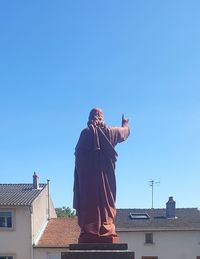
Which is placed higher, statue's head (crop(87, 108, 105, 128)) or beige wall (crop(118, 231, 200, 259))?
statue's head (crop(87, 108, 105, 128))

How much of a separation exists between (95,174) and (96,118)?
1156 mm

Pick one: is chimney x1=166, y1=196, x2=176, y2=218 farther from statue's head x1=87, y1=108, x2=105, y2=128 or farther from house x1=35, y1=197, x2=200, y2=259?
statue's head x1=87, y1=108, x2=105, y2=128

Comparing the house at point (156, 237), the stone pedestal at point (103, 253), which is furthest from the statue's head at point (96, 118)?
the house at point (156, 237)

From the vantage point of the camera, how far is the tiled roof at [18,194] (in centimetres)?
3281

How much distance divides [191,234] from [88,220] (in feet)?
93.7

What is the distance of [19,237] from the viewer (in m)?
33.0

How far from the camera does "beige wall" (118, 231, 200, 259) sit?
36.8 metres

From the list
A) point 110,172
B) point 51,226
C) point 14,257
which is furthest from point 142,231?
point 110,172

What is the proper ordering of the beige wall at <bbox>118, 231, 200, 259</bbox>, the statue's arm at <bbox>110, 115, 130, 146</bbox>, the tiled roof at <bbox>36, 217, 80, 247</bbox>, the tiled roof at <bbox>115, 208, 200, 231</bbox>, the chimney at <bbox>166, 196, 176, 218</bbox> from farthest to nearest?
1. the chimney at <bbox>166, 196, 176, 218</bbox>
2. the tiled roof at <bbox>115, 208, 200, 231</bbox>
3. the beige wall at <bbox>118, 231, 200, 259</bbox>
4. the tiled roof at <bbox>36, 217, 80, 247</bbox>
5. the statue's arm at <bbox>110, 115, 130, 146</bbox>

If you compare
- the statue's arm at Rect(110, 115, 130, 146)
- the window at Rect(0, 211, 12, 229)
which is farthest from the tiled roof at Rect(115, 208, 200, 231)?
the statue's arm at Rect(110, 115, 130, 146)

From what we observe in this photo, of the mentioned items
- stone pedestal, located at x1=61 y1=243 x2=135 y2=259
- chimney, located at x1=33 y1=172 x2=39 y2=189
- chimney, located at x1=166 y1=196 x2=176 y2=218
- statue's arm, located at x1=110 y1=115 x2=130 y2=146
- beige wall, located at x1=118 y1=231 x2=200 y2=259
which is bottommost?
beige wall, located at x1=118 y1=231 x2=200 y2=259

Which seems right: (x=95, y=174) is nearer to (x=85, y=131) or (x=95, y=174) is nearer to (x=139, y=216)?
(x=85, y=131)

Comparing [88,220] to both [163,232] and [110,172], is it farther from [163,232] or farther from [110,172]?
[163,232]

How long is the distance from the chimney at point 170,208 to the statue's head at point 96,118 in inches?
1192
